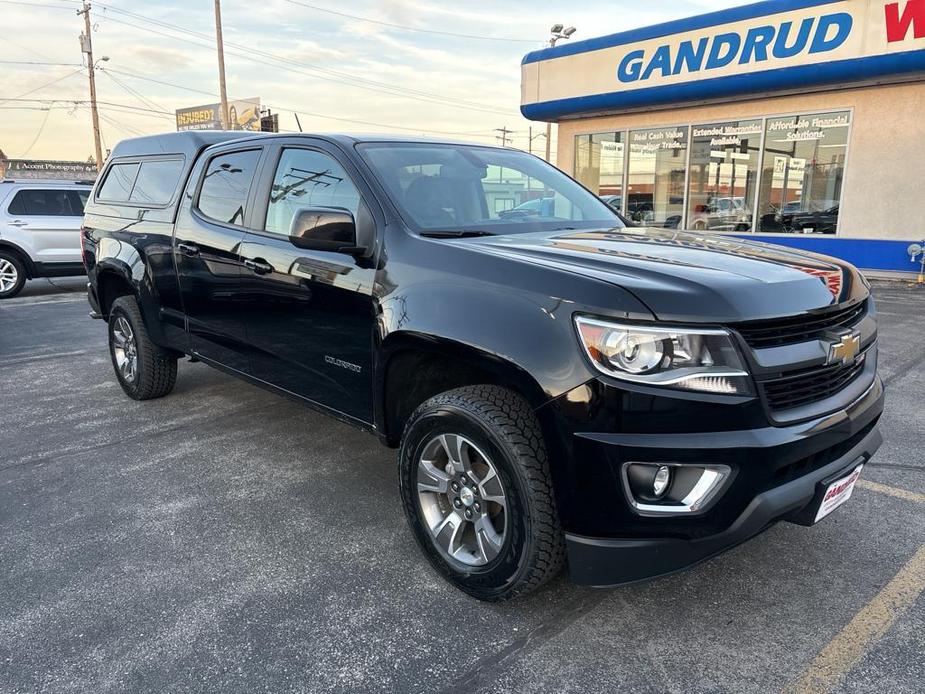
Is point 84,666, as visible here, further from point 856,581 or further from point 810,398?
point 856,581

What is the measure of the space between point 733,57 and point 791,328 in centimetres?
1165

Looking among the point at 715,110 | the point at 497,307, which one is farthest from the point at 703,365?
the point at 715,110

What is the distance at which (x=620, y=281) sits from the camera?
86.0 inches

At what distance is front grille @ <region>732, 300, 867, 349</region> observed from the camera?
216cm

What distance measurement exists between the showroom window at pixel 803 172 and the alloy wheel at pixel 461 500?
11663 millimetres

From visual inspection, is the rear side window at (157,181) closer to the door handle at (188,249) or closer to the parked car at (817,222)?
the door handle at (188,249)

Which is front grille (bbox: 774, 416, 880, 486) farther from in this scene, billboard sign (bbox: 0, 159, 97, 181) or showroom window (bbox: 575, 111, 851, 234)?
billboard sign (bbox: 0, 159, 97, 181)

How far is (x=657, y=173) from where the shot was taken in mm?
14312

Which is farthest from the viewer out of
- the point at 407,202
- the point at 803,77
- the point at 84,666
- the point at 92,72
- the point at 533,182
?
the point at 92,72

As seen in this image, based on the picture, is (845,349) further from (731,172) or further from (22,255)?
(22,255)

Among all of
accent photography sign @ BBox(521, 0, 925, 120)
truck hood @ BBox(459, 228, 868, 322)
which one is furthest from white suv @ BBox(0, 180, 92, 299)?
truck hood @ BBox(459, 228, 868, 322)

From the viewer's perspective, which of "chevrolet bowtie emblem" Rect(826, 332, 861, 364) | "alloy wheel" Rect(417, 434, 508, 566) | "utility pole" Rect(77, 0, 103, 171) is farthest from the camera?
"utility pole" Rect(77, 0, 103, 171)

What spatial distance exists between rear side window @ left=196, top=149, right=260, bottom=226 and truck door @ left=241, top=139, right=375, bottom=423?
0.61 feet

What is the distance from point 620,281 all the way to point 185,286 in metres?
3.14
